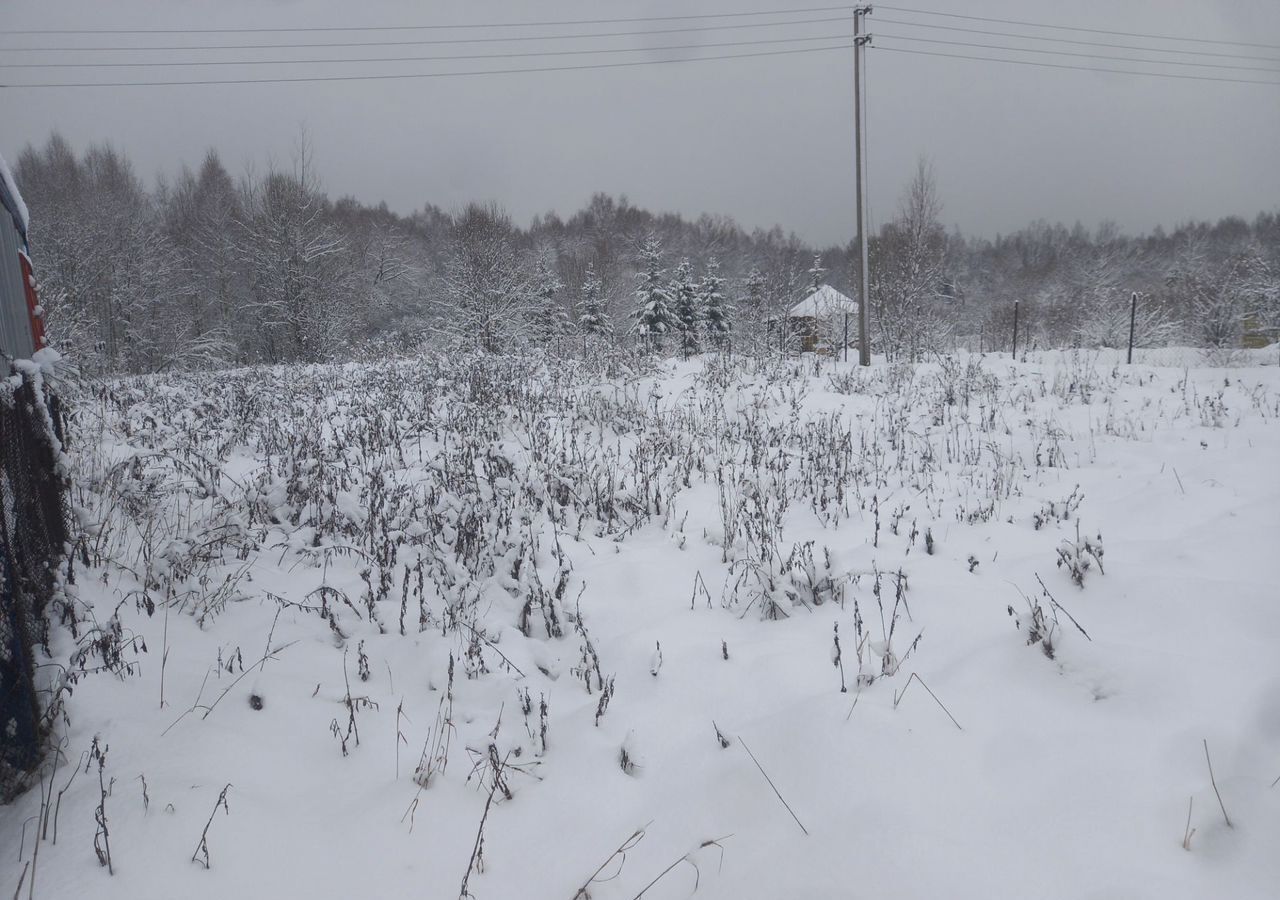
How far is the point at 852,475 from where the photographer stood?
549cm

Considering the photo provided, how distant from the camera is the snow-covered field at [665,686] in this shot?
171cm

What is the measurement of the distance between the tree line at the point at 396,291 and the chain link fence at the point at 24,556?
36.6 ft

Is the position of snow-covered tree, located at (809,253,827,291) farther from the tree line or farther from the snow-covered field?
the snow-covered field

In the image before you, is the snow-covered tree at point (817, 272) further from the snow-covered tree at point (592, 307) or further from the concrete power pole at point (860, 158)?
the snow-covered tree at point (592, 307)

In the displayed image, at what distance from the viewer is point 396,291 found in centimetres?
4759

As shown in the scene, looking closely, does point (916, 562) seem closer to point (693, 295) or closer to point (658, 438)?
point (658, 438)

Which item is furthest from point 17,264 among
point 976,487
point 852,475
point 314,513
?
point 976,487

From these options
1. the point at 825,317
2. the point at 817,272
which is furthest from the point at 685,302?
the point at 825,317

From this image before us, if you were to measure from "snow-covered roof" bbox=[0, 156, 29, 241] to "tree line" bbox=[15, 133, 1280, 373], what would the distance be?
32.8ft

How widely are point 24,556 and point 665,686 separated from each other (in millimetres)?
Result: 2454

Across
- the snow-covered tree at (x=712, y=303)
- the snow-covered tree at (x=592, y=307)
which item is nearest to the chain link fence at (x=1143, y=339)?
the snow-covered tree at (x=712, y=303)

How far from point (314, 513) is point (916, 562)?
3921mm

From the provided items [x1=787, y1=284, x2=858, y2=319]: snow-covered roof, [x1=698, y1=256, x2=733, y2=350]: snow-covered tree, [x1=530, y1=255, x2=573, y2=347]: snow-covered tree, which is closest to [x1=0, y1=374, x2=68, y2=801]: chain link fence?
[x1=787, y1=284, x2=858, y2=319]: snow-covered roof

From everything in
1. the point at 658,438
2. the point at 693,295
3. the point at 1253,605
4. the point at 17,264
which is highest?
the point at 693,295
